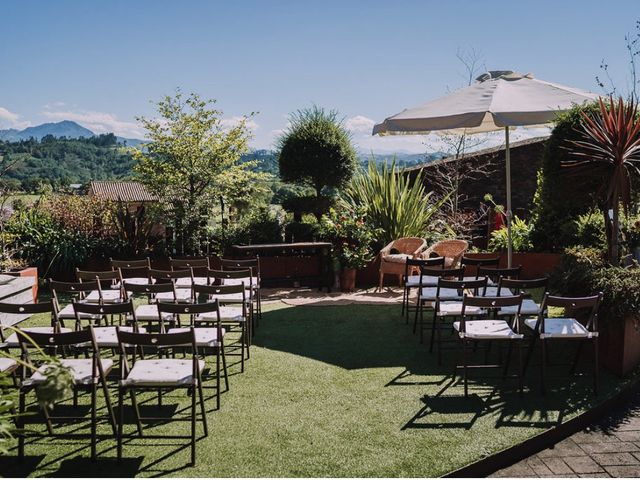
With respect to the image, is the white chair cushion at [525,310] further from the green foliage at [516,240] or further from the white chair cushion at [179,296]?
the green foliage at [516,240]

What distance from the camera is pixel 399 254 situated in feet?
31.2

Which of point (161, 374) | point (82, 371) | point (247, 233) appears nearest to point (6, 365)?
point (82, 371)

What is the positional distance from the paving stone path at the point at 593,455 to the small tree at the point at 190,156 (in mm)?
7444

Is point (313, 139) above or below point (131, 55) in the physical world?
below

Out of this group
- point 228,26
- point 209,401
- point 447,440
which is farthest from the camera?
point 228,26

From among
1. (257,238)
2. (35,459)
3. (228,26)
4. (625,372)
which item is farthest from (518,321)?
(228,26)

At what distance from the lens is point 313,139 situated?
1159 cm

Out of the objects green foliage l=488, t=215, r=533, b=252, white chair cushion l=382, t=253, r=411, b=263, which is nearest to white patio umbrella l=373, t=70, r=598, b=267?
white chair cushion l=382, t=253, r=411, b=263

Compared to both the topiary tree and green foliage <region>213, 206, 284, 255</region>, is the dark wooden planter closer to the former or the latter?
green foliage <region>213, 206, 284, 255</region>

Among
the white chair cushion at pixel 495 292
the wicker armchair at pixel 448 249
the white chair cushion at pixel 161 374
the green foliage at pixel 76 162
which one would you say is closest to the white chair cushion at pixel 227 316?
the white chair cushion at pixel 161 374

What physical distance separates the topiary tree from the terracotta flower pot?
2.60 metres

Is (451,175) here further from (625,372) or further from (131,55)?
(625,372)

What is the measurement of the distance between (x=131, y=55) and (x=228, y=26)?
4.85 metres

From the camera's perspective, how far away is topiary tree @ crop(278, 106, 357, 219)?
1160cm
